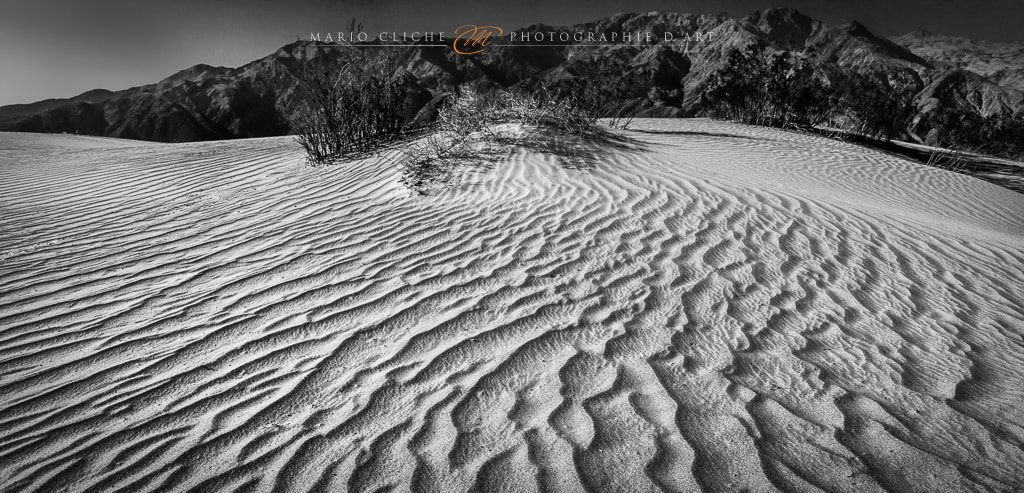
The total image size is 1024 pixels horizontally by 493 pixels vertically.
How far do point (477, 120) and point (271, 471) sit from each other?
6019 millimetres

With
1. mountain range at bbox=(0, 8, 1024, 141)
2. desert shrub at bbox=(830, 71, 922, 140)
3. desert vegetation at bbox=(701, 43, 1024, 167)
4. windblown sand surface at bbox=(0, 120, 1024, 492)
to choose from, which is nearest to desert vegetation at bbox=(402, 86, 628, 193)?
windblown sand surface at bbox=(0, 120, 1024, 492)

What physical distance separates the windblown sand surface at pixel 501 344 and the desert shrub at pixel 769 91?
1136cm

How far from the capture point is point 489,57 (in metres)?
170

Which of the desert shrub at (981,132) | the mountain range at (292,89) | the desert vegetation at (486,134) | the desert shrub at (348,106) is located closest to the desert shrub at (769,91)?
the desert vegetation at (486,134)

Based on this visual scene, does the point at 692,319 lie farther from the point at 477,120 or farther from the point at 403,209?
the point at 477,120

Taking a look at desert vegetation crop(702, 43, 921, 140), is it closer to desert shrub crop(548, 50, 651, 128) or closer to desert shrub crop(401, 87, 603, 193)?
desert shrub crop(548, 50, 651, 128)

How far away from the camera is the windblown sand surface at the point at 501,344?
1.75 meters

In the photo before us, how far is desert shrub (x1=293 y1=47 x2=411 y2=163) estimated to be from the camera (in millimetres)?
6523

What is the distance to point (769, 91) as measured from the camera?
49.8ft

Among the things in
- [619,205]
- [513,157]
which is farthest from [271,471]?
[513,157]

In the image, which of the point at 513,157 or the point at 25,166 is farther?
the point at 25,166

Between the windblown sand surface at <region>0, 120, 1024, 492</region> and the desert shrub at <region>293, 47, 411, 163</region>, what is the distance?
184 cm

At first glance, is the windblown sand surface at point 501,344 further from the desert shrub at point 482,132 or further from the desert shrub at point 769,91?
the desert shrub at point 769,91

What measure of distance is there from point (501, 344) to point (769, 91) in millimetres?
16506
